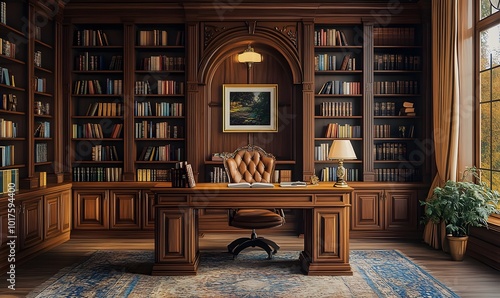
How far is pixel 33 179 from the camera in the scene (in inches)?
241

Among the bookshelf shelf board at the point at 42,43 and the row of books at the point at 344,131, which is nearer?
the bookshelf shelf board at the point at 42,43

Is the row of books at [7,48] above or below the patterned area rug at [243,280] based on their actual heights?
above

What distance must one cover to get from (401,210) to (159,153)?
12.0 ft

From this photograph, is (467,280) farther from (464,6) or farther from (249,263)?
(464,6)

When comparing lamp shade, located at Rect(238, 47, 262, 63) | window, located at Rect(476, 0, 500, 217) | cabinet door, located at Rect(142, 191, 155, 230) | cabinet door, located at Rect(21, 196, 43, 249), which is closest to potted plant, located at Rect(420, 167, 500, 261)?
window, located at Rect(476, 0, 500, 217)

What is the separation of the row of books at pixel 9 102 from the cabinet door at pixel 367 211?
184 inches

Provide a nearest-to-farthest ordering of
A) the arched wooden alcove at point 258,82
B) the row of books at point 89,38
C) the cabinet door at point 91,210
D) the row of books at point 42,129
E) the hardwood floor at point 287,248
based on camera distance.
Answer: the hardwood floor at point 287,248
the row of books at point 42,129
the cabinet door at point 91,210
the row of books at point 89,38
the arched wooden alcove at point 258,82

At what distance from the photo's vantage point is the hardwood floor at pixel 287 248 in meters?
4.70

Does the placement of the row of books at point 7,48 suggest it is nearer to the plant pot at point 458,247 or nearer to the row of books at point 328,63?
the row of books at point 328,63

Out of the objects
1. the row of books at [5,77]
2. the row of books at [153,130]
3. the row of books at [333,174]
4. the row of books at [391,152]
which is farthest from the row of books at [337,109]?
the row of books at [5,77]

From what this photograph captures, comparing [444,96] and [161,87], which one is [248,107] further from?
[444,96]

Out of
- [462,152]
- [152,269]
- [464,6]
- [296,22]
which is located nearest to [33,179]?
[152,269]

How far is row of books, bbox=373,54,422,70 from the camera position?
7.32 metres

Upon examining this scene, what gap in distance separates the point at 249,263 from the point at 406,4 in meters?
4.44
